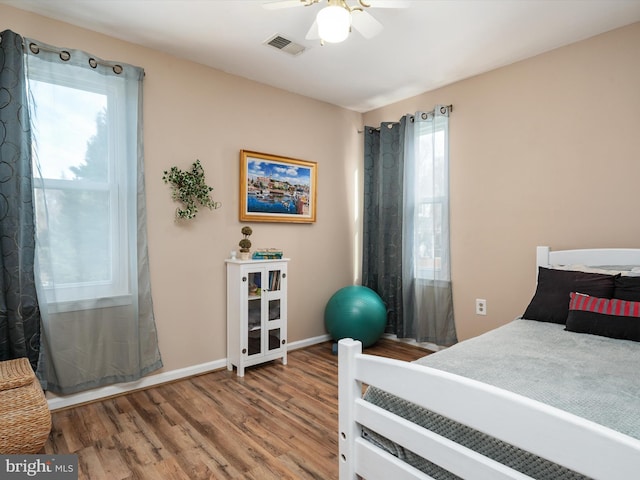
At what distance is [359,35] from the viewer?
8.87 feet

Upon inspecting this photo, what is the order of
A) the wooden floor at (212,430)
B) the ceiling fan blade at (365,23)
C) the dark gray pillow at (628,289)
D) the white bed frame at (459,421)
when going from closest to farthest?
the white bed frame at (459,421), the wooden floor at (212,430), the ceiling fan blade at (365,23), the dark gray pillow at (628,289)

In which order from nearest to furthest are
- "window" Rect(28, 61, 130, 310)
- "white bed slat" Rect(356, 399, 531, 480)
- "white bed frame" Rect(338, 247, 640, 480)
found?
"white bed frame" Rect(338, 247, 640, 480), "white bed slat" Rect(356, 399, 531, 480), "window" Rect(28, 61, 130, 310)

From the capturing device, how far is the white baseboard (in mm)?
2510

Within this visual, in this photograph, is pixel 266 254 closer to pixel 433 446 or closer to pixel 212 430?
pixel 212 430

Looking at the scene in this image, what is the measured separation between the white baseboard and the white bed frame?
2.00 meters

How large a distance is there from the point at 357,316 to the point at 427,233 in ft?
3.47

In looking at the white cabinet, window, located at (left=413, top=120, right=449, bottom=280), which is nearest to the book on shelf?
the white cabinet

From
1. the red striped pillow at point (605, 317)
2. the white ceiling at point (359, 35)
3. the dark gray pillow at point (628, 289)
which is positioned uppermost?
the white ceiling at point (359, 35)

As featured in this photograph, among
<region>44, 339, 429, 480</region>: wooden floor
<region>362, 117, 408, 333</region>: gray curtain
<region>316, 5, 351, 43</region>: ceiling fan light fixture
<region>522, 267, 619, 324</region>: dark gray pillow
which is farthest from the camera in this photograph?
<region>362, 117, 408, 333</region>: gray curtain

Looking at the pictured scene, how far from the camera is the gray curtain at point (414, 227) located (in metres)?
3.59

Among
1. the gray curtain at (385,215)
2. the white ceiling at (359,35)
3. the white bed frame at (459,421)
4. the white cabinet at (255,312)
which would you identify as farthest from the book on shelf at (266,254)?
the white bed frame at (459,421)

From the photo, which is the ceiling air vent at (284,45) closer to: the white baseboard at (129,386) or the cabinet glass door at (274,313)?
the cabinet glass door at (274,313)

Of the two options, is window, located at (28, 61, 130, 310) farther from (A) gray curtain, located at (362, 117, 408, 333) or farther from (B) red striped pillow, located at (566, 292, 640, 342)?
(B) red striped pillow, located at (566, 292, 640, 342)

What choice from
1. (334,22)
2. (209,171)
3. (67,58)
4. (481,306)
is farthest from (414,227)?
(67,58)
